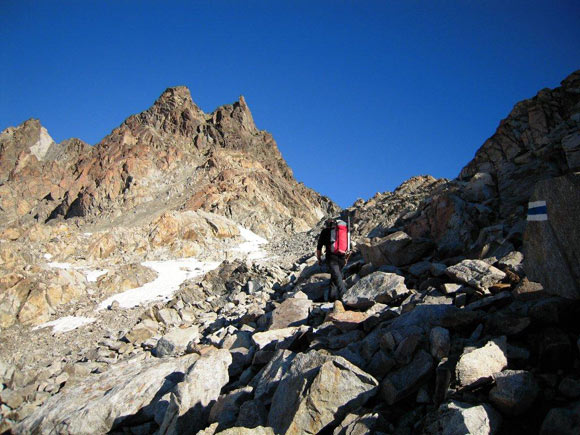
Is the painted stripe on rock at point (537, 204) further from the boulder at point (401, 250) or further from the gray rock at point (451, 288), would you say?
the boulder at point (401, 250)

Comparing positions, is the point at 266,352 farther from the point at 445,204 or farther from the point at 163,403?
the point at 445,204

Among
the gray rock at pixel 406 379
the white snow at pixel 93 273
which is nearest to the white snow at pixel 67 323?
the white snow at pixel 93 273

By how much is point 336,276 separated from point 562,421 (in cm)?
593

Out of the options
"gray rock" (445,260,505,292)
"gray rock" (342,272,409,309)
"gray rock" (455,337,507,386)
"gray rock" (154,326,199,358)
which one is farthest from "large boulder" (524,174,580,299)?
"gray rock" (154,326,199,358)

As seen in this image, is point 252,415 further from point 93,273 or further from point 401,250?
point 93,273

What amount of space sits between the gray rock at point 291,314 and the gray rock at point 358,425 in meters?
4.40

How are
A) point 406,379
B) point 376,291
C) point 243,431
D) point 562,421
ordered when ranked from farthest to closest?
1. point 376,291
2. point 406,379
3. point 243,431
4. point 562,421

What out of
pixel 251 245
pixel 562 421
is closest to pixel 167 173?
pixel 251 245

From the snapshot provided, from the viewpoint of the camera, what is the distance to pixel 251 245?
1615 inches

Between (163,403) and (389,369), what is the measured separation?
155 inches

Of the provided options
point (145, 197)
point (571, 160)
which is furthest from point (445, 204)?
point (145, 197)

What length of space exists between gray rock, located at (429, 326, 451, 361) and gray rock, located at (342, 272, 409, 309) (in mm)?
2904

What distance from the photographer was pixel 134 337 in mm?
12734

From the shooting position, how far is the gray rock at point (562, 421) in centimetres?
248
